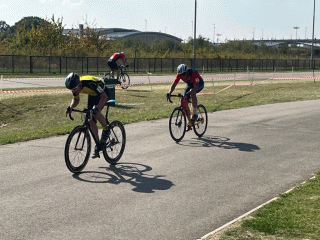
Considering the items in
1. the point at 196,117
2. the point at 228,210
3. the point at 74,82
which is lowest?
the point at 228,210

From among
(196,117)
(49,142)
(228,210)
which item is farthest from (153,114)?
(228,210)

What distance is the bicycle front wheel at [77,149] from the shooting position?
846 centimetres

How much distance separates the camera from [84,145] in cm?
885

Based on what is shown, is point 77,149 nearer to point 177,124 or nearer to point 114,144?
point 114,144

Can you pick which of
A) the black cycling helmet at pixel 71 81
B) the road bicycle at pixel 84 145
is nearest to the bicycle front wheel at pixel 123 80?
the road bicycle at pixel 84 145

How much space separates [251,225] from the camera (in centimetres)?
601

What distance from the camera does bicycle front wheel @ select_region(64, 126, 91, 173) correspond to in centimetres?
846

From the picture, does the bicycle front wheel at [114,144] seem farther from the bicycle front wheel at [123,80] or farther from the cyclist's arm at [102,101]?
the bicycle front wheel at [123,80]

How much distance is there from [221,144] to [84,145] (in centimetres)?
416

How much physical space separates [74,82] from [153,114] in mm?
9388

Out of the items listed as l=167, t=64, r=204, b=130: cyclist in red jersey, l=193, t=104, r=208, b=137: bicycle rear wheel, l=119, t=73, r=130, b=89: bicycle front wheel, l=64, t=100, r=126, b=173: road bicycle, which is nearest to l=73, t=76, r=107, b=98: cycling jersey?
l=64, t=100, r=126, b=173: road bicycle

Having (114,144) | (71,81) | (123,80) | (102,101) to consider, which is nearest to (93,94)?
(102,101)

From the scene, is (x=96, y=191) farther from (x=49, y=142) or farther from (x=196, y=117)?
(x=196, y=117)

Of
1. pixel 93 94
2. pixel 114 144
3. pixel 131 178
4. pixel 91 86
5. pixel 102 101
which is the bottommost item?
pixel 131 178
